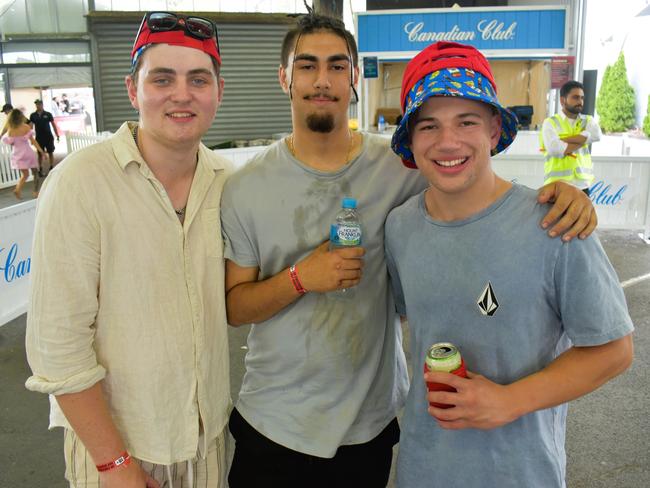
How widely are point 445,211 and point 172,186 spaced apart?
3.16ft

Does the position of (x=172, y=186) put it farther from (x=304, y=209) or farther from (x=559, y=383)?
(x=559, y=383)

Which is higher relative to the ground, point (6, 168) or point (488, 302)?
point (488, 302)

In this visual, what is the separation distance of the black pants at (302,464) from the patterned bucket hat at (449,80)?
1237 millimetres

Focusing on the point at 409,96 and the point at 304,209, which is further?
the point at 304,209

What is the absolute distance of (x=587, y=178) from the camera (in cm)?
777

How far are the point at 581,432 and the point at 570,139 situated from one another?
473 cm

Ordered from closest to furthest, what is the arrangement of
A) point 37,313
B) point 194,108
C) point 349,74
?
point 37,313, point 194,108, point 349,74

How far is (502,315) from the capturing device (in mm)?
1616

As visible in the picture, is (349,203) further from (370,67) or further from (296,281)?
(370,67)

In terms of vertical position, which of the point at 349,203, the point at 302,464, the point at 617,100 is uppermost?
the point at 617,100

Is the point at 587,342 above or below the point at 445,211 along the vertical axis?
below

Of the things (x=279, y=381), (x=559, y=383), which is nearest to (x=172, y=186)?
(x=279, y=381)

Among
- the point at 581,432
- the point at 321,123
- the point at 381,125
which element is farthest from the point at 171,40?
the point at 381,125

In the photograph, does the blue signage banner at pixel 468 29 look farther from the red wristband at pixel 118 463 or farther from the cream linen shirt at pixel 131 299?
the red wristband at pixel 118 463
